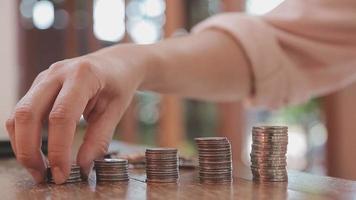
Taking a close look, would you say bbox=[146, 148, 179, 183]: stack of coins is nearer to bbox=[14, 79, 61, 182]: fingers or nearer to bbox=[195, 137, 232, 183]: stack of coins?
bbox=[195, 137, 232, 183]: stack of coins

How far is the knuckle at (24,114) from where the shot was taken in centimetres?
92

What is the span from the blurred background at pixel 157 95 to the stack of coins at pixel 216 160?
2.06 m

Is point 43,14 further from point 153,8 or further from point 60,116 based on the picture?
point 60,116

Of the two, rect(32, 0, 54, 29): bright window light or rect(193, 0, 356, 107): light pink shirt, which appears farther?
rect(32, 0, 54, 29): bright window light

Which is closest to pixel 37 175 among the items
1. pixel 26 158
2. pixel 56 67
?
pixel 26 158

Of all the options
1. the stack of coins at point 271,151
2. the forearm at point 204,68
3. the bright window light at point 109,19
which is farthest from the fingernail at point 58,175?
the bright window light at point 109,19

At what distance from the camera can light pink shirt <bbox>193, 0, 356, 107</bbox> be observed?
1464mm

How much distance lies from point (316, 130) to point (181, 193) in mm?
2506

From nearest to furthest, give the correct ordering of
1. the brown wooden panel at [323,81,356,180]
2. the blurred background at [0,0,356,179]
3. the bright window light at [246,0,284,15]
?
the brown wooden panel at [323,81,356,180] < the blurred background at [0,0,356,179] < the bright window light at [246,0,284,15]

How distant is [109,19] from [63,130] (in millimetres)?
3665

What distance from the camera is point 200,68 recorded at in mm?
1413

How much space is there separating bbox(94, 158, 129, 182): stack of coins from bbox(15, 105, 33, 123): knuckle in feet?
0.40

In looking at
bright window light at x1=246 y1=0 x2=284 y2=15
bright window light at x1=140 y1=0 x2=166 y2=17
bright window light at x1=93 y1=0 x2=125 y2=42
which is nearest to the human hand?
bright window light at x1=246 y1=0 x2=284 y2=15

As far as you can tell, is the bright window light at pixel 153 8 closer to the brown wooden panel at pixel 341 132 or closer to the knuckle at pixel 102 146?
the brown wooden panel at pixel 341 132
